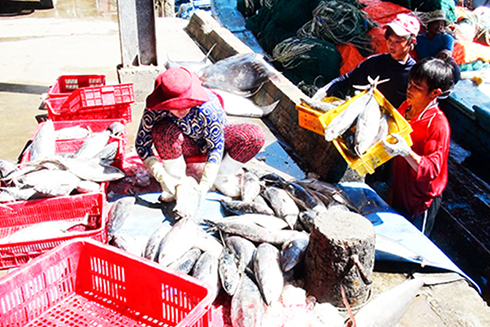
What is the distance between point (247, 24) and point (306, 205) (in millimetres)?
8450

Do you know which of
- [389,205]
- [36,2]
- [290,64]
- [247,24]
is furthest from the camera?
[36,2]

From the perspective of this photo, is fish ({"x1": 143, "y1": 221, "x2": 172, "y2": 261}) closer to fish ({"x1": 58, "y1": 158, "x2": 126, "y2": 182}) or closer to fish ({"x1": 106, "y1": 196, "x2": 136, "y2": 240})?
fish ({"x1": 106, "y1": 196, "x2": 136, "y2": 240})

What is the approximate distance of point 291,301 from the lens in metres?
2.93

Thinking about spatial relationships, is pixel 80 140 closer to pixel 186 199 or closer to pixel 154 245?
pixel 186 199

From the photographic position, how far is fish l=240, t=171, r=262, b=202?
3.80m

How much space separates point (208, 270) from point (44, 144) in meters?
2.25

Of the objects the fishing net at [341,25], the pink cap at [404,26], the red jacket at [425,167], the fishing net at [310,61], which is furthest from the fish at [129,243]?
the fishing net at [341,25]

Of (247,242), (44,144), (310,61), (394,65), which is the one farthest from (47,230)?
(310,61)

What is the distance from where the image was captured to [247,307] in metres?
2.66

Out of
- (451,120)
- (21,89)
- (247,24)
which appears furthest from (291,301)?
(247,24)

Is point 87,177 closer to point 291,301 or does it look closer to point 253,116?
point 291,301

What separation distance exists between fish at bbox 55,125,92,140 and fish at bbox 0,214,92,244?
1427 mm

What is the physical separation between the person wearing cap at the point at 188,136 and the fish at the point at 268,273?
865mm

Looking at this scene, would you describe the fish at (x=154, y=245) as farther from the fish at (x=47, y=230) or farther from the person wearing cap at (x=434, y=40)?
the person wearing cap at (x=434, y=40)
